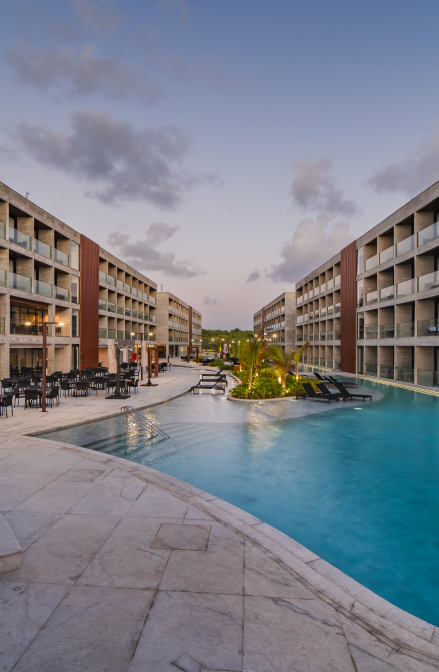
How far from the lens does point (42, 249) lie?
2666 cm

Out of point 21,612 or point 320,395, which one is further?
point 320,395

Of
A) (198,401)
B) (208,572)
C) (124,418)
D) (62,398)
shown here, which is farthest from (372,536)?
(62,398)

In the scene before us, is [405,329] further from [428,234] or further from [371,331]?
[428,234]

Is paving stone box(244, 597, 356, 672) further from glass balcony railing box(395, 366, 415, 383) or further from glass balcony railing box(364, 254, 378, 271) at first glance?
glass balcony railing box(364, 254, 378, 271)

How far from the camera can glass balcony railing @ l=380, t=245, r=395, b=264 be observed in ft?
93.6

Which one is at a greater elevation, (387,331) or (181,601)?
(387,331)

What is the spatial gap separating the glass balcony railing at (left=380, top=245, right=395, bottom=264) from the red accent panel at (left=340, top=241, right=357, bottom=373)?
16.0ft

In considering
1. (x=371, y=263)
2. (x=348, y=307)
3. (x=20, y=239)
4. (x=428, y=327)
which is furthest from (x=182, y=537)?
(x=348, y=307)

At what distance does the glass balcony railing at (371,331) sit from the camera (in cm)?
3155

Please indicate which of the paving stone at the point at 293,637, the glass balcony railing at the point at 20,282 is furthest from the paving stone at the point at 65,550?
the glass balcony railing at the point at 20,282

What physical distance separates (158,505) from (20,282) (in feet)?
73.2

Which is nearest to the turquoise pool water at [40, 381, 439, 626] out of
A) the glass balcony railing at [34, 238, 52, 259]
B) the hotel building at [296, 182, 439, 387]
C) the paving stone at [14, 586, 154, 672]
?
the paving stone at [14, 586, 154, 672]

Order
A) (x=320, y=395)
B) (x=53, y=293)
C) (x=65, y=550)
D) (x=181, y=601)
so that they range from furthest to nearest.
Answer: (x=53, y=293) < (x=320, y=395) < (x=65, y=550) < (x=181, y=601)

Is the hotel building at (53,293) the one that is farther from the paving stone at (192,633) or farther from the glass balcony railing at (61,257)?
the paving stone at (192,633)
